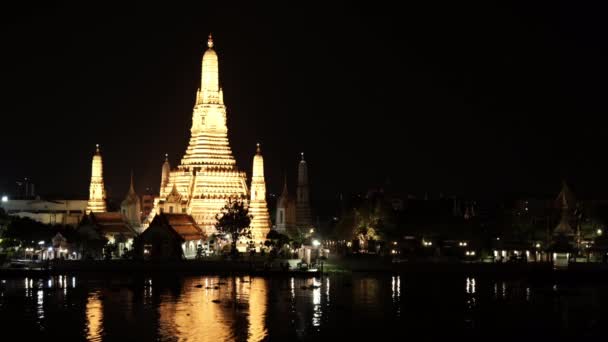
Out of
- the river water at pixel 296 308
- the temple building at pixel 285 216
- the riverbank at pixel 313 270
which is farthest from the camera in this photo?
the temple building at pixel 285 216

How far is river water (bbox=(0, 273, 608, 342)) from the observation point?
4841cm

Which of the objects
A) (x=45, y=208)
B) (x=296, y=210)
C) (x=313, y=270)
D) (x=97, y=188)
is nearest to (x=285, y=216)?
(x=296, y=210)

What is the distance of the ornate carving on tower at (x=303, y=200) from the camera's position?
A: 10594cm

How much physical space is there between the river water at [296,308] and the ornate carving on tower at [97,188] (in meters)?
23.7

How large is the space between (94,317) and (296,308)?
9.55 meters

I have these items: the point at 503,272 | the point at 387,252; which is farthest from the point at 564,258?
the point at 387,252

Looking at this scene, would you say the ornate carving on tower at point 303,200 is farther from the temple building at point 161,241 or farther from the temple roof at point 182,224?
the temple building at point 161,241

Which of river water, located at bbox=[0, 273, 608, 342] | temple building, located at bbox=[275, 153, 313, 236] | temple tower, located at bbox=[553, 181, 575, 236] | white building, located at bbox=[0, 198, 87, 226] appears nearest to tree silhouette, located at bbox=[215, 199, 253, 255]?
river water, located at bbox=[0, 273, 608, 342]

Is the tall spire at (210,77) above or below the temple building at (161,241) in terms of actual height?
above

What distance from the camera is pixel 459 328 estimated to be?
167 feet

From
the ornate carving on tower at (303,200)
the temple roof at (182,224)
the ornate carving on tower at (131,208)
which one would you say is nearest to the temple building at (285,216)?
the ornate carving on tower at (303,200)

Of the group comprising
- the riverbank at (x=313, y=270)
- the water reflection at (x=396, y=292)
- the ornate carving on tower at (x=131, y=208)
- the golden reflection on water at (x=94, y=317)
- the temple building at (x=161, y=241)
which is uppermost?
the ornate carving on tower at (x=131, y=208)

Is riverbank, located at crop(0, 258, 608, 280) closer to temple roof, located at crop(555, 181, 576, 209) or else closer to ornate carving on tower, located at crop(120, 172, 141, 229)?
temple roof, located at crop(555, 181, 576, 209)

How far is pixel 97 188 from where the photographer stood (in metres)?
96.1
